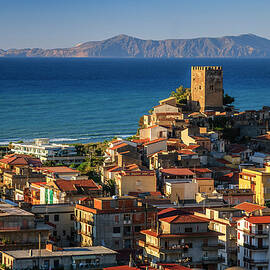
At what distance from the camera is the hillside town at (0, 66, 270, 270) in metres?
38.2

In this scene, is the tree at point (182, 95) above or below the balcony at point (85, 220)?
above

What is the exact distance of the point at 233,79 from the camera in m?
185

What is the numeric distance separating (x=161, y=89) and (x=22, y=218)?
11958cm

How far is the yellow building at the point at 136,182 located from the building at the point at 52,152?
53.9 ft

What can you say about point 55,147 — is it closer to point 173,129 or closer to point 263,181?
point 173,129

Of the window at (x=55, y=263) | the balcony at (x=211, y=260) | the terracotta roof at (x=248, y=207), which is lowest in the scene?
the balcony at (x=211, y=260)

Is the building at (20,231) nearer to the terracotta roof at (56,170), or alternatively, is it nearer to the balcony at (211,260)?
the balcony at (211,260)

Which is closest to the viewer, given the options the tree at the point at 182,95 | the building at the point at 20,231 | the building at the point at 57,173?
the building at the point at 20,231

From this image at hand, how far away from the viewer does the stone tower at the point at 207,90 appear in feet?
247

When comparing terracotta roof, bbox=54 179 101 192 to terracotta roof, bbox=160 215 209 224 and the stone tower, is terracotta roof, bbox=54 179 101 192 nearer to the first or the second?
terracotta roof, bbox=160 215 209 224

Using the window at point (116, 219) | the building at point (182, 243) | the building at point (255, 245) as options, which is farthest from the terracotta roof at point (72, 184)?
the building at point (255, 245)

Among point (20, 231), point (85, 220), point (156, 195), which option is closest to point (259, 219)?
point (85, 220)

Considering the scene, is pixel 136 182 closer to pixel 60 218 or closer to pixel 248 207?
pixel 248 207

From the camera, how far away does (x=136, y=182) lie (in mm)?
54250
